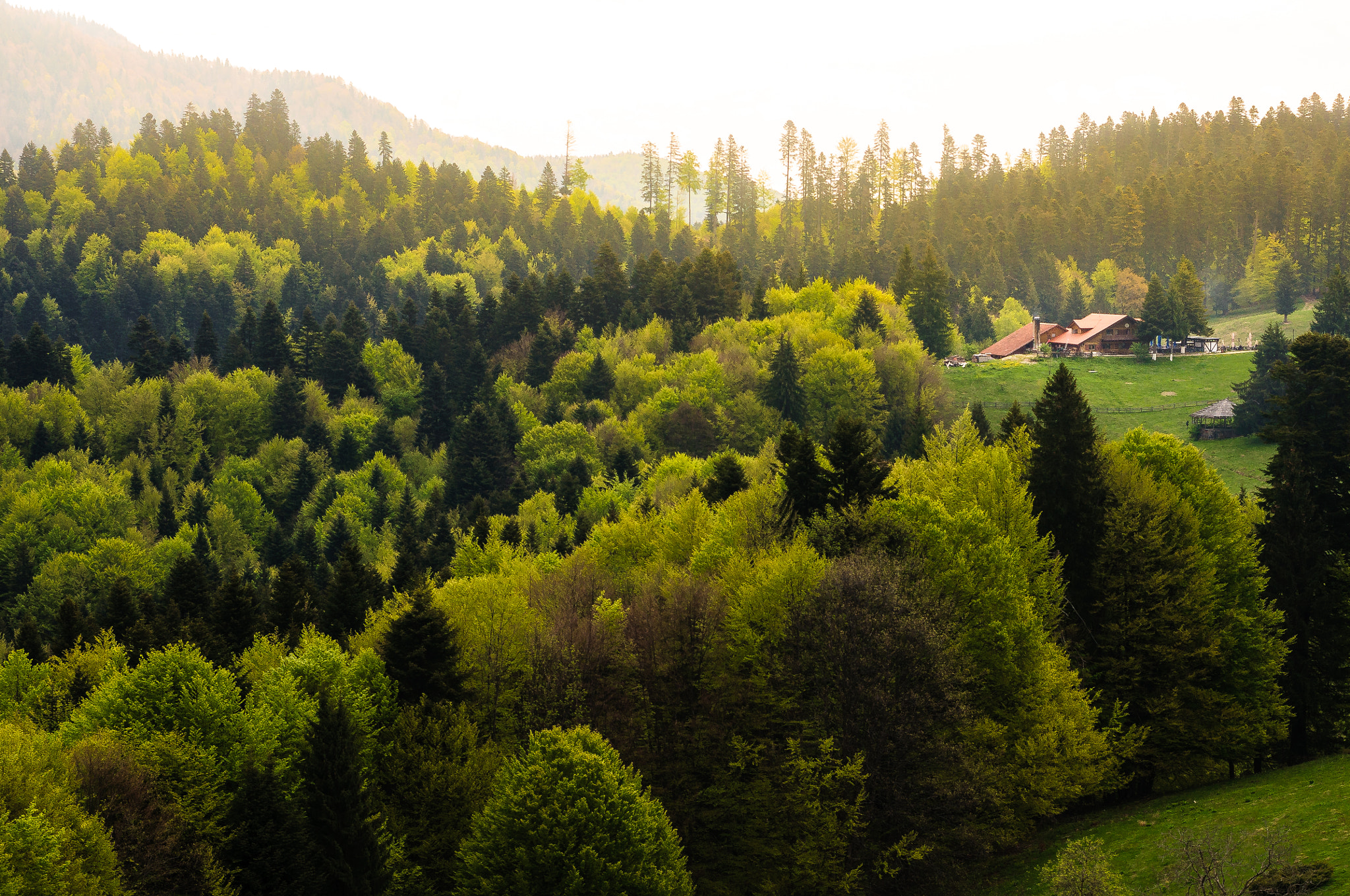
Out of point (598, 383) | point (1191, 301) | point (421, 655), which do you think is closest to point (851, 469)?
point (421, 655)

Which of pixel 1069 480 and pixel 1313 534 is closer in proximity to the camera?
pixel 1313 534

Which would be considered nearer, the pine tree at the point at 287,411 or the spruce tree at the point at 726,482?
the spruce tree at the point at 726,482

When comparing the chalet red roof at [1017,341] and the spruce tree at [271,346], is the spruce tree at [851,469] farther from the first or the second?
the spruce tree at [271,346]

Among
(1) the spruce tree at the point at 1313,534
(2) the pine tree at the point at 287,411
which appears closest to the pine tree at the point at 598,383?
(2) the pine tree at the point at 287,411

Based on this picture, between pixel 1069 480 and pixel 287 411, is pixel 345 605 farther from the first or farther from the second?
pixel 287 411

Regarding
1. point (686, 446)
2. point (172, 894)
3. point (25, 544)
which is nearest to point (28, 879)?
point (172, 894)

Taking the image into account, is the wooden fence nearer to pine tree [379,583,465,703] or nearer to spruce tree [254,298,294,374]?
pine tree [379,583,465,703]

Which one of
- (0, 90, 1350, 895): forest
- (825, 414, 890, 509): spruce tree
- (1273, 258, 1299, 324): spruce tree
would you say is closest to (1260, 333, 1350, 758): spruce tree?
(0, 90, 1350, 895): forest
